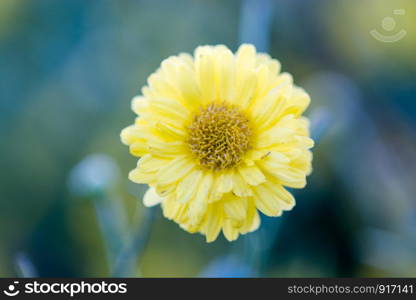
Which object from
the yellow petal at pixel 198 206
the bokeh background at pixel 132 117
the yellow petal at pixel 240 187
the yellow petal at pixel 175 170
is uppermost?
the bokeh background at pixel 132 117

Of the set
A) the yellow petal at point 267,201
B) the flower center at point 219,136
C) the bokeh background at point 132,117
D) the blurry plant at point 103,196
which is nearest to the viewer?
the yellow petal at point 267,201

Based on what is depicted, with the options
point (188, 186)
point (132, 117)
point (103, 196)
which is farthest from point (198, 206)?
point (132, 117)

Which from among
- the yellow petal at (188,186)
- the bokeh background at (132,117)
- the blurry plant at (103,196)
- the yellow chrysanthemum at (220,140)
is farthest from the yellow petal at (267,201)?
the bokeh background at (132,117)

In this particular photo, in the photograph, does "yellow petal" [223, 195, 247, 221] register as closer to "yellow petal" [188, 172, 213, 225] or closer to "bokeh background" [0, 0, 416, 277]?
"yellow petal" [188, 172, 213, 225]

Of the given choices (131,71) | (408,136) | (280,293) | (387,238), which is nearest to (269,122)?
(280,293)

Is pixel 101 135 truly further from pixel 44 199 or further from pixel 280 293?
pixel 280 293

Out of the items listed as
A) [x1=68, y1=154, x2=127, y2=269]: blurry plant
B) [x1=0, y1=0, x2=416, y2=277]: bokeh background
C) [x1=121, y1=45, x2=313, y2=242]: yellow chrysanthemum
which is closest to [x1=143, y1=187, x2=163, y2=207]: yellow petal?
[x1=121, y1=45, x2=313, y2=242]: yellow chrysanthemum

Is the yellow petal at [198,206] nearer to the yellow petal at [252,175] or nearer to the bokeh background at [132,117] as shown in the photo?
the yellow petal at [252,175]
